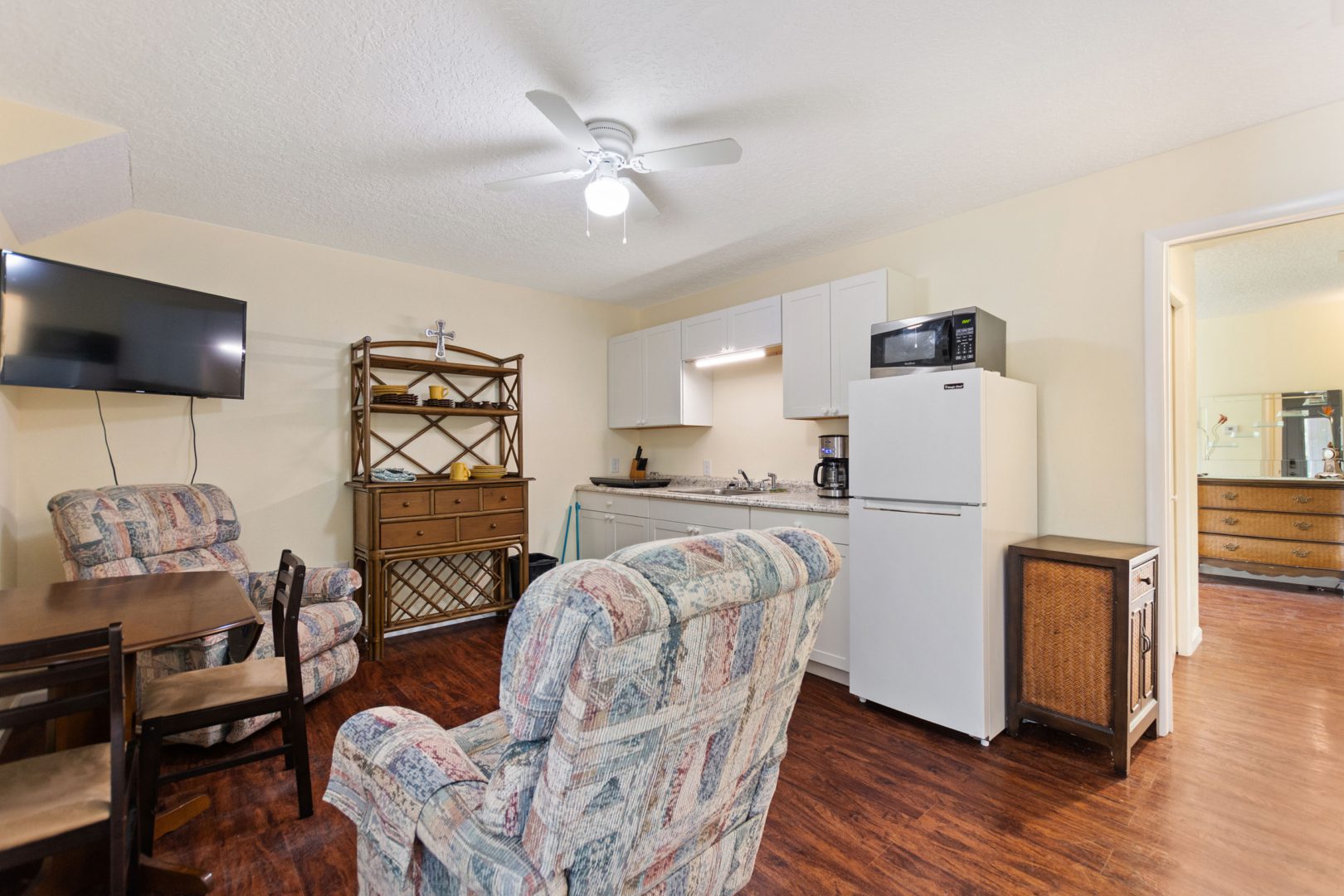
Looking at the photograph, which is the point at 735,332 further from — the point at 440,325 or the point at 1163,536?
the point at 1163,536

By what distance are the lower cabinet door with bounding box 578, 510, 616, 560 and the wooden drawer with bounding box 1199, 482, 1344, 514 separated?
545cm

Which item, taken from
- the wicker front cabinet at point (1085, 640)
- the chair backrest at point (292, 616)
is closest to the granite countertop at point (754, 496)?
the wicker front cabinet at point (1085, 640)

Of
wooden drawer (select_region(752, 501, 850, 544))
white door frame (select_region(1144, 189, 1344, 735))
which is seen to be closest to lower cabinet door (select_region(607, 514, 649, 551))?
wooden drawer (select_region(752, 501, 850, 544))

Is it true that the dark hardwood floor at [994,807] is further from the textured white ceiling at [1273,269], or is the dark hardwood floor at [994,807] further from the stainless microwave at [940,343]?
the textured white ceiling at [1273,269]

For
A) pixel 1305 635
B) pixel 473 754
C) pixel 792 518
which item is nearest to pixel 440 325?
pixel 792 518

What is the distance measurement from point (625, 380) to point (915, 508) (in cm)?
284

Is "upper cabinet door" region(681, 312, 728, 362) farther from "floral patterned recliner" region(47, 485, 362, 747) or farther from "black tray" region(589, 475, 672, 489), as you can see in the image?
"floral patterned recliner" region(47, 485, 362, 747)

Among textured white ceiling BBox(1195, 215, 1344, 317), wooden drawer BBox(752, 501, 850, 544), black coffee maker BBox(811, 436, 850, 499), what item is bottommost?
wooden drawer BBox(752, 501, 850, 544)

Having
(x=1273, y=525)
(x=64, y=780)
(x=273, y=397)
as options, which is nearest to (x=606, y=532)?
(x=273, y=397)

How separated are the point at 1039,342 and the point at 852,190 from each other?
1.18m

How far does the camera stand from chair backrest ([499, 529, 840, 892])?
84 centimetres

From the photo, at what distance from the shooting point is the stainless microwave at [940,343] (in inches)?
101

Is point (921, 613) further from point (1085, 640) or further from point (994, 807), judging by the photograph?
point (994, 807)

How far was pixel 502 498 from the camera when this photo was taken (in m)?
3.86
